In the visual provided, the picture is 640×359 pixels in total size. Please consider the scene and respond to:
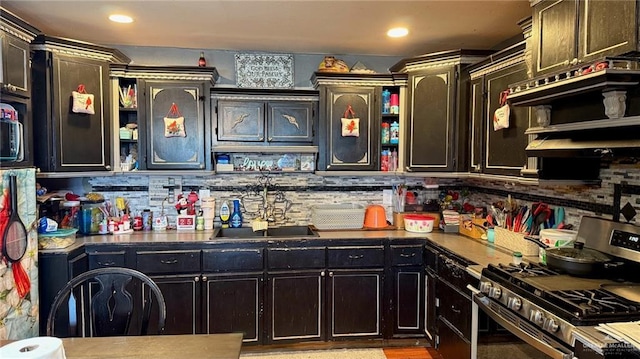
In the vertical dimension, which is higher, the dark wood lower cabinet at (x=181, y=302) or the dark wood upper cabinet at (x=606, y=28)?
the dark wood upper cabinet at (x=606, y=28)

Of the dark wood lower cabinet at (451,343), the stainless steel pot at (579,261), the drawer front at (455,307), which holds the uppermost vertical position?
the stainless steel pot at (579,261)

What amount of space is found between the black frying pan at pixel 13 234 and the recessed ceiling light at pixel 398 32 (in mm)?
2616

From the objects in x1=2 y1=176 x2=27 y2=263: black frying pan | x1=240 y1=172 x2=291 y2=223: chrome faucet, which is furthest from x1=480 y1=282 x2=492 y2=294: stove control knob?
x1=2 y1=176 x2=27 y2=263: black frying pan

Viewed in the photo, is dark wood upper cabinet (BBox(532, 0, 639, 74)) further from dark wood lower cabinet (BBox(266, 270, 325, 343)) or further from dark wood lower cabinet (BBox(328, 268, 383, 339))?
dark wood lower cabinet (BBox(266, 270, 325, 343))

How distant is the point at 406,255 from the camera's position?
3.24 meters

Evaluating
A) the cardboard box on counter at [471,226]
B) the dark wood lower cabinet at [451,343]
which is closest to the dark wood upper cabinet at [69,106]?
the dark wood lower cabinet at [451,343]

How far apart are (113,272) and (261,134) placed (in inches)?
73.2

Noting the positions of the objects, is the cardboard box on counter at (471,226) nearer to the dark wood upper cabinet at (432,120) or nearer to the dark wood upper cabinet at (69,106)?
the dark wood upper cabinet at (432,120)

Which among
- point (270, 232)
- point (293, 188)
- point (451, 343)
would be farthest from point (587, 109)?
point (270, 232)

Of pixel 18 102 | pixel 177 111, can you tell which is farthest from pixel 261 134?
pixel 18 102

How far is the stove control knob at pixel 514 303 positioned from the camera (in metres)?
1.90

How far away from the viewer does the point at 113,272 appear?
6.05 ft

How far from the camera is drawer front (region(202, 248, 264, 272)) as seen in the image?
3.08 meters

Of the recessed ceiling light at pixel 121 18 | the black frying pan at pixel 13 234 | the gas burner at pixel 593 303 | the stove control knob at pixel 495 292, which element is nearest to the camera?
the gas burner at pixel 593 303
